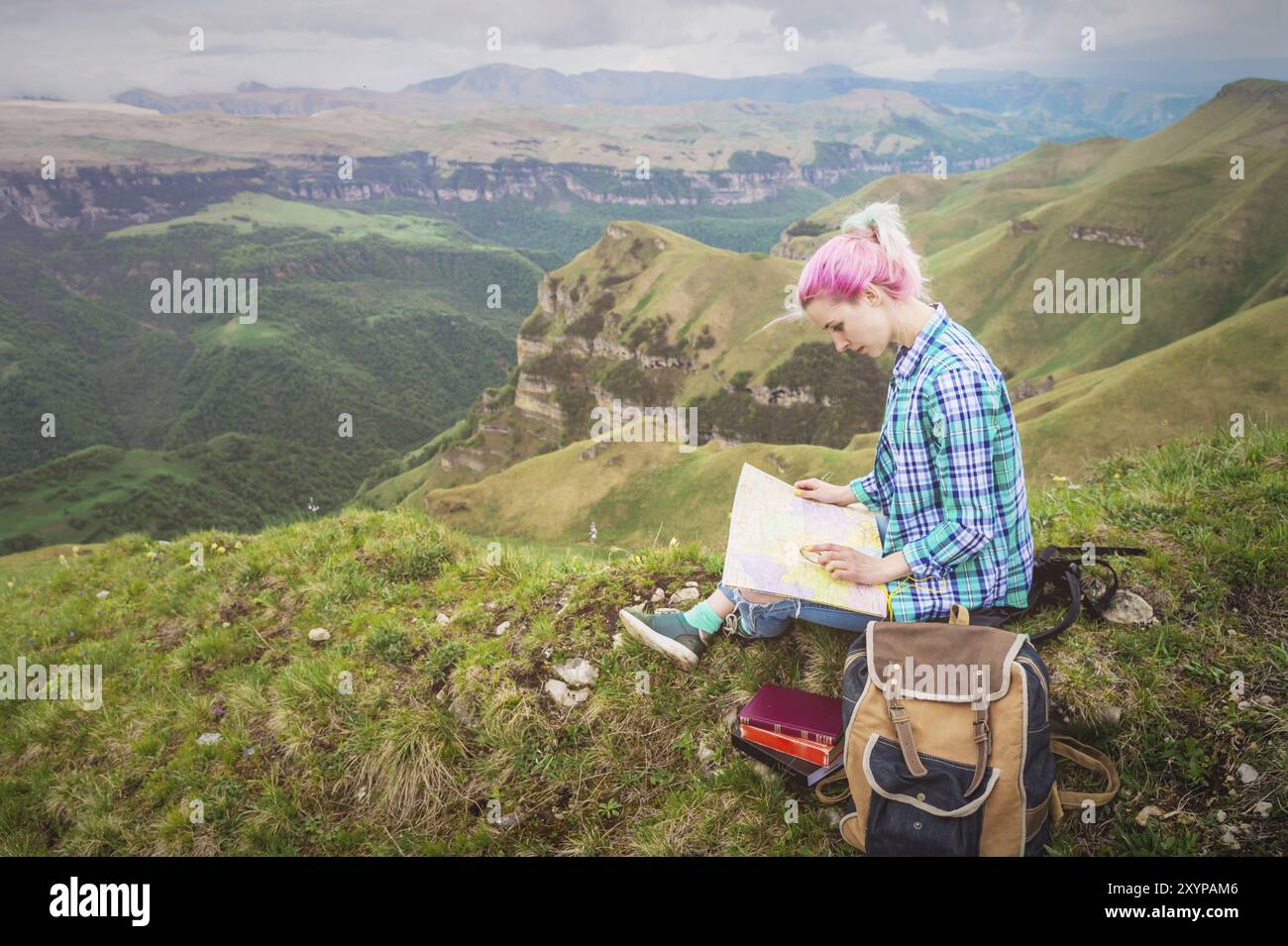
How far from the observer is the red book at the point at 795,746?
4.89 m

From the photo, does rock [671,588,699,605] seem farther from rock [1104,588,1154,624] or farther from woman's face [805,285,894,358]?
rock [1104,588,1154,624]

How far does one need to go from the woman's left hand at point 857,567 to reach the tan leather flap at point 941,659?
1.45 feet

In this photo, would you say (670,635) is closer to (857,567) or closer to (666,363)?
(857,567)

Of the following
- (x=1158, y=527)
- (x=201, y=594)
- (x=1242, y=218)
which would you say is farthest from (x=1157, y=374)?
(x=1242, y=218)

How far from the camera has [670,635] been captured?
6.10 metres

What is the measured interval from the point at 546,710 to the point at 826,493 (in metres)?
3.10

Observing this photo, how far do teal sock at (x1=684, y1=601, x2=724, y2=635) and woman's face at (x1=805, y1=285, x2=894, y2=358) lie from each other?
2.53m

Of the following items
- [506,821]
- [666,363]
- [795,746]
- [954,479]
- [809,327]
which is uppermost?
[809,327]

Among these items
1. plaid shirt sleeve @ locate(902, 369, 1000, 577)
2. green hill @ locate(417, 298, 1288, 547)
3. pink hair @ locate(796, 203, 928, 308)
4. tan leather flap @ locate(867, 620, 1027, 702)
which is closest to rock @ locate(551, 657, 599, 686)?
tan leather flap @ locate(867, 620, 1027, 702)

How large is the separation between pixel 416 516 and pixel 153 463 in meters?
178

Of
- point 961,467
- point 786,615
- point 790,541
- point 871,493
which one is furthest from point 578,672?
point 961,467

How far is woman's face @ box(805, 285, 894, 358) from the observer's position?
4.86m

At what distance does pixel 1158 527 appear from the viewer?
6.38 m

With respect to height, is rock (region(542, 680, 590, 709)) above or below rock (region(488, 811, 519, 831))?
above
